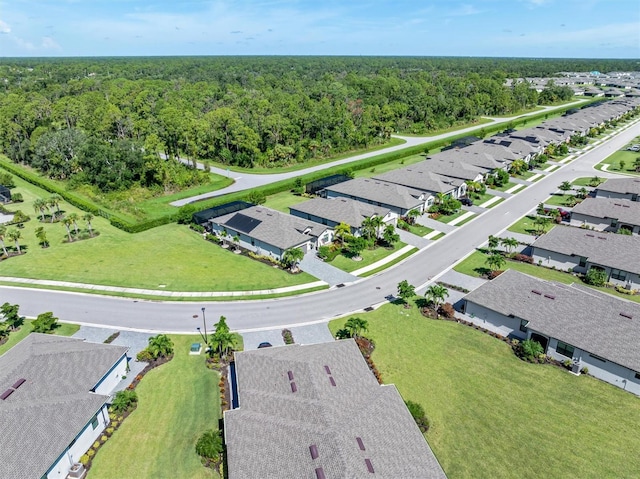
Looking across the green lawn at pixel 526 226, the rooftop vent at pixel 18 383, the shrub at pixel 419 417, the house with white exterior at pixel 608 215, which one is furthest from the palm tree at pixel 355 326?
the house with white exterior at pixel 608 215

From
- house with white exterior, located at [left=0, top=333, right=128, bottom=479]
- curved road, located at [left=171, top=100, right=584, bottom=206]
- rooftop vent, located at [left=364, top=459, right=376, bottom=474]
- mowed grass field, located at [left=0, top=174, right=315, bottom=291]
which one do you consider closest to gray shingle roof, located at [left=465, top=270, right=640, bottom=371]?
mowed grass field, located at [left=0, top=174, right=315, bottom=291]

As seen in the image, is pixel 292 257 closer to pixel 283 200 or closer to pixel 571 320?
pixel 283 200

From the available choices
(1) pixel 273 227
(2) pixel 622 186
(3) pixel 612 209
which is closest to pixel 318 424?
(1) pixel 273 227

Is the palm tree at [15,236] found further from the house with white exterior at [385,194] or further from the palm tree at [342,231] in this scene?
the house with white exterior at [385,194]

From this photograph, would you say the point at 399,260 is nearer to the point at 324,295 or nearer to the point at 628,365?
the point at 324,295

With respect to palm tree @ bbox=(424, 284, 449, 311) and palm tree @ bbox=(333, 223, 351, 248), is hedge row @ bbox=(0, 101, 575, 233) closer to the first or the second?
palm tree @ bbox=(333, 223, 351, 248)
